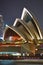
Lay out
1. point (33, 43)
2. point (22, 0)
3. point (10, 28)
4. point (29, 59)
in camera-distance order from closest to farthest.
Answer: point (29, 59) < point (33, 43) < point (10, 28) < point (22, 0)

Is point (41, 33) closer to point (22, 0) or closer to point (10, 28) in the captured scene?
point (10, 28)

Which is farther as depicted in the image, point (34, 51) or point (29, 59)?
point (34, 51)

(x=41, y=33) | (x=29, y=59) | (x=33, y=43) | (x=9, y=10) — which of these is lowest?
(x=29, y=59)

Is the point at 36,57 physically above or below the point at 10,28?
below

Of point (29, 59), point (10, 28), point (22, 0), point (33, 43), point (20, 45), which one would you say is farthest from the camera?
point (22, 0)

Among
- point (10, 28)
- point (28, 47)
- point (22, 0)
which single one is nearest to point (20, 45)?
point (28, 47)
